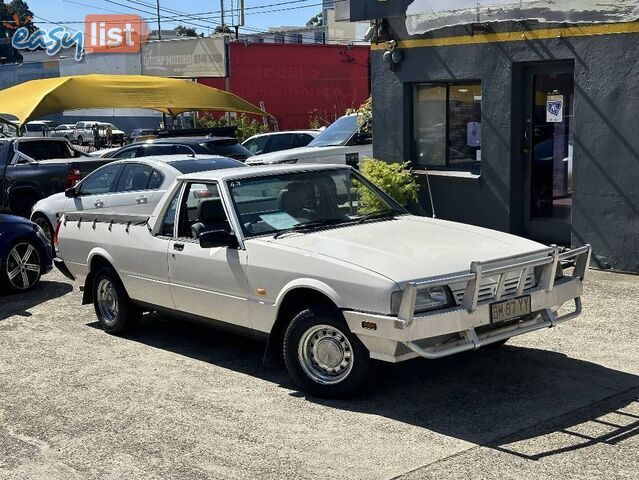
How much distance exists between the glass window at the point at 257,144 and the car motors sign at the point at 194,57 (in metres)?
18.9

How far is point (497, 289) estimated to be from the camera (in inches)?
253

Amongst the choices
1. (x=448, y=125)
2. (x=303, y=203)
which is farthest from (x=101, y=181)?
(x=303, y=203)

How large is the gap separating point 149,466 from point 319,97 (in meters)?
39.4

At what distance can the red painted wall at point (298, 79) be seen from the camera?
41875mm

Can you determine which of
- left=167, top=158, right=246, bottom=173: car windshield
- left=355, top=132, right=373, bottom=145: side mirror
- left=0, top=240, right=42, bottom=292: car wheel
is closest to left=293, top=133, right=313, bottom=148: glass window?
left=355, top=132, right=373, bottom=145: side mirror

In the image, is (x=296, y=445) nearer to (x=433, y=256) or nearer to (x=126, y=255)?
(x=433, y=256)

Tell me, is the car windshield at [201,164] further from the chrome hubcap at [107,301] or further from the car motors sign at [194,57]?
the car motors sign at [194,57]

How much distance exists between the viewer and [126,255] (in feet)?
28.1

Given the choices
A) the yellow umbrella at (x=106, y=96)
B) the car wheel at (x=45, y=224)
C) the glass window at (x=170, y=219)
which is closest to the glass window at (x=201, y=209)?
the glass window at (x=170, y=219)

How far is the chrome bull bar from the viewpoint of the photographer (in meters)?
5.99

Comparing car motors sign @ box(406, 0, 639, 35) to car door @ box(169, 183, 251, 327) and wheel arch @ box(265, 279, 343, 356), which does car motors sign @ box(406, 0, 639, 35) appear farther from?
wheel arch @ box(265, 279, 343, 356)

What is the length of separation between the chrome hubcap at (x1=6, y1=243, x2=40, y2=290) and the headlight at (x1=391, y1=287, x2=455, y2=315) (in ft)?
22.3

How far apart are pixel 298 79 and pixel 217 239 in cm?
3690

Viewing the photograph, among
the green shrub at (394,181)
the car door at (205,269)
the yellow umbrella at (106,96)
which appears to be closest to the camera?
the car door at (205,269)
